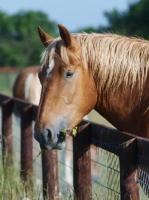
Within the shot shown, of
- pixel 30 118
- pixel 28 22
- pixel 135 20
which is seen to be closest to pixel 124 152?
pixel 30 118

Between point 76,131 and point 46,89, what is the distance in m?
0.45

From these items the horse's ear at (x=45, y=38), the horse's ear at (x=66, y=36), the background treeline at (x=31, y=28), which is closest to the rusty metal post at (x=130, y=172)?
the horse's ear at (x=66, y=36)

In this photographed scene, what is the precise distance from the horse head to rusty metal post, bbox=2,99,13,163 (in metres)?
2.84

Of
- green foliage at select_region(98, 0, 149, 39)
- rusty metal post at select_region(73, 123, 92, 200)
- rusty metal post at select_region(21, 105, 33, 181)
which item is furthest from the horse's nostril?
green foliage at select_region(98, 0, 149, 39)

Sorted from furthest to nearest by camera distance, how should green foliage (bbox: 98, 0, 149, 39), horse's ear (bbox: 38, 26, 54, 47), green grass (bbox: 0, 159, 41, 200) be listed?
green foliage (bbox: 98, 0, 149, 39)
green grass (bbox: 0, 159, 41, 200)
horse's ear (bbox: 38, 26, 54, 47)

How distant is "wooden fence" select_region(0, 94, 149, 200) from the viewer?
3.67 meters

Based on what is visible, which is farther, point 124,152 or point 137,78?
point 137,78

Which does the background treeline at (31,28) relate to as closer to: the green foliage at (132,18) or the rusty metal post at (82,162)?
the green foliage at (132,18)

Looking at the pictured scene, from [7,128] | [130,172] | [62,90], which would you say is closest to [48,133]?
[62,90]

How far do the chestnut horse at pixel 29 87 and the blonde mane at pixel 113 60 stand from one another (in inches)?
243

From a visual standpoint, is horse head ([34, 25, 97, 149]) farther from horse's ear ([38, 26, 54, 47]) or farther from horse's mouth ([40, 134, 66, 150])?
horse's ear ([38, 26, 54, 47])

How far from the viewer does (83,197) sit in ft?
15.1

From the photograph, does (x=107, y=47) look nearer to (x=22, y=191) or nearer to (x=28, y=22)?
(x=22, y=191)

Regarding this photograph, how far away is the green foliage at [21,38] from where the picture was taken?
177 feet
